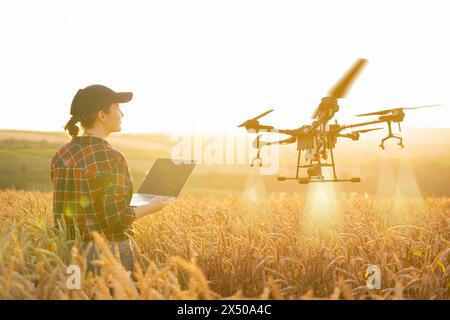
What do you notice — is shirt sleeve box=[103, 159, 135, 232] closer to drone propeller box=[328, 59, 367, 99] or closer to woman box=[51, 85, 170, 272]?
woman box=[51, 85, 170, 272]

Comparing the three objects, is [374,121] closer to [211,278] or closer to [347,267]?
[347,267]

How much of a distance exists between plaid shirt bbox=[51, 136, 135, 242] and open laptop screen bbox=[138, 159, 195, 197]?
0.40m

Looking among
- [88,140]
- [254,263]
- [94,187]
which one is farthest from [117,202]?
[254,263]

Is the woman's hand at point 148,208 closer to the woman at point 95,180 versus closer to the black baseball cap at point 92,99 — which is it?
the woman at point 95,180

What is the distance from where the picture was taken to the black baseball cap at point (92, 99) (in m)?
3.68

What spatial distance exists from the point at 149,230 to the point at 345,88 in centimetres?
249

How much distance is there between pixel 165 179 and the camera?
407 cm

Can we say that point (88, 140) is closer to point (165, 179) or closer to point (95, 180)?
point (95, 180)

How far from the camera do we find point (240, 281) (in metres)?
3.42

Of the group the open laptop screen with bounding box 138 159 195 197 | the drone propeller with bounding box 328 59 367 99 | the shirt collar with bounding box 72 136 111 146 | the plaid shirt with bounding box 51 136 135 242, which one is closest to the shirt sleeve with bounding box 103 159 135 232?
the plaid shirt with bounding box 51 136 135 242

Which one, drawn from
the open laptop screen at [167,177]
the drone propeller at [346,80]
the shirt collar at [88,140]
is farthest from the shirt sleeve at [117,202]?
the drone propeller at [346,80]

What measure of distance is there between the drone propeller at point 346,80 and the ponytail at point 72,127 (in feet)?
8.50

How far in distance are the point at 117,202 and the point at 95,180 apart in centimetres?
25
